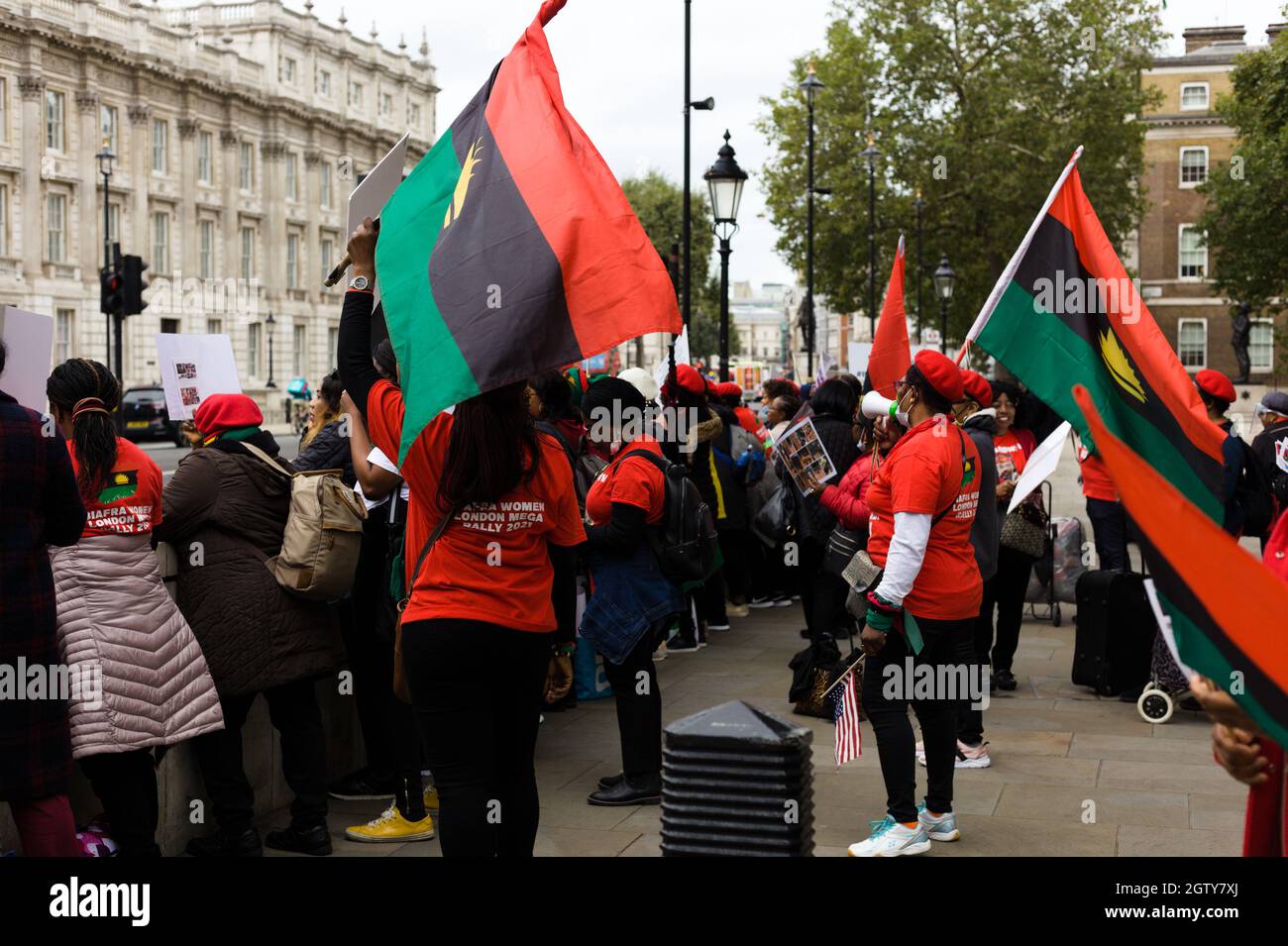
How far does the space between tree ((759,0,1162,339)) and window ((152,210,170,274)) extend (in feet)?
81.1

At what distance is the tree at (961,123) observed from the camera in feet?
141

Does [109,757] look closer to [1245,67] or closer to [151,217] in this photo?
[1245,67]

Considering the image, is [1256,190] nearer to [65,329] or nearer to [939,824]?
[939,824]

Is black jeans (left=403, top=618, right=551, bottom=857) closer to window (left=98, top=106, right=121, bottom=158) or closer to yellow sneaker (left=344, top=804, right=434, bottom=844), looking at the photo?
yellow sneaker (left=344, top=804, right=434, bottom=844)

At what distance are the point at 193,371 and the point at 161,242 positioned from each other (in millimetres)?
53747

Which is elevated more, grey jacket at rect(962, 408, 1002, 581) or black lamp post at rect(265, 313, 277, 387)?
black lamp post at rect(265, 313, 277, 387)

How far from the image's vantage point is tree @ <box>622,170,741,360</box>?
71438 mm

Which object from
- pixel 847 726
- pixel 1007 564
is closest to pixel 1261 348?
pixel 1007 564

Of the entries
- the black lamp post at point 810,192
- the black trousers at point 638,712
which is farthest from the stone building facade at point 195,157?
the black trousers at point 638,712

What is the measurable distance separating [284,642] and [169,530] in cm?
58

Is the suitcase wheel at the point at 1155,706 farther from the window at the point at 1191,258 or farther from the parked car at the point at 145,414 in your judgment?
the window at the point at 1191,258

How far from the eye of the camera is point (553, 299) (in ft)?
13.0

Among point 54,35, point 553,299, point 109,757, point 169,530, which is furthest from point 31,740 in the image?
point 54,35

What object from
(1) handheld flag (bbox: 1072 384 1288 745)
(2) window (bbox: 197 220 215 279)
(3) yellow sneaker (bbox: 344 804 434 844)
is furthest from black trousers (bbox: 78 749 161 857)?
(2) window (bbox: 197 220 215 279)
